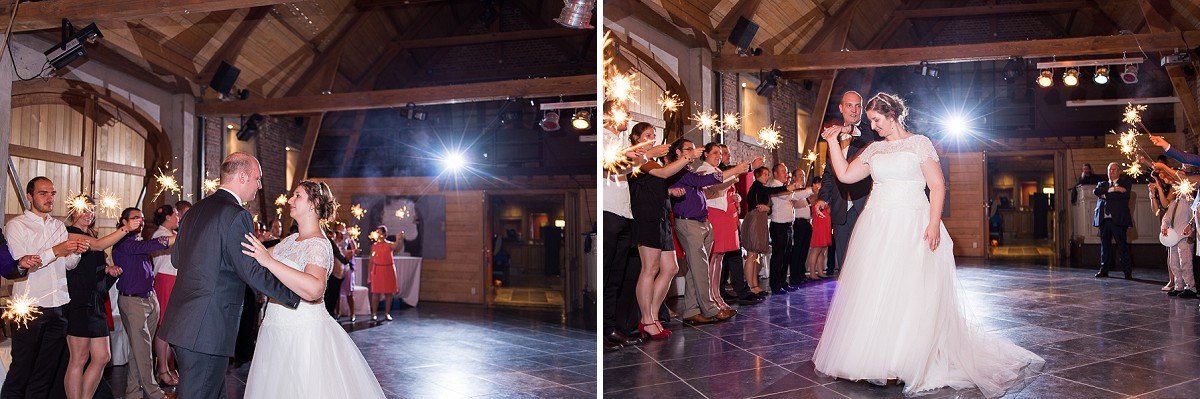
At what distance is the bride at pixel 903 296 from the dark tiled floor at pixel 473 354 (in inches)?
56.8

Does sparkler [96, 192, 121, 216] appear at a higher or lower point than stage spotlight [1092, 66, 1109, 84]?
lower

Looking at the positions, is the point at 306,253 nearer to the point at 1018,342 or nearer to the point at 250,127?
the point at 250,127

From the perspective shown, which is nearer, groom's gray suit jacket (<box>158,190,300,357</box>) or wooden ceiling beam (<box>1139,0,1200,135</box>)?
groom's gray suit jacket (<box>158,190,300,357</box>)

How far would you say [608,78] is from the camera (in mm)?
3553

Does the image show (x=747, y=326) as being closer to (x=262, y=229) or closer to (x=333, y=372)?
(x=333, y=372)

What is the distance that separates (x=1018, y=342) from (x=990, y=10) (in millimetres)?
1725

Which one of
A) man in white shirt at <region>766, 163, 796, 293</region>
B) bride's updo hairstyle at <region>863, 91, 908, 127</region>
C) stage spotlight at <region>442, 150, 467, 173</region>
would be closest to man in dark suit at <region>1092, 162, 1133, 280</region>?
bride's updo hairstyle at <region>863, 91, 908, 127</region>

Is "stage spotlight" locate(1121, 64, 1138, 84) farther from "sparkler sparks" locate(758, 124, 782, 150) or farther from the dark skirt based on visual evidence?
the dark skirt

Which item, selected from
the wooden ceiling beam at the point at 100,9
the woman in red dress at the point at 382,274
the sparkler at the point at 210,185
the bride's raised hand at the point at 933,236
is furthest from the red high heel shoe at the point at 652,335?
the wooden ceiling beam at the point at 100,9

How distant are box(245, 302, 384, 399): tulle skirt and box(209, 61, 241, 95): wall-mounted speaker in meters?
1.56

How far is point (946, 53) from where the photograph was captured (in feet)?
11.7

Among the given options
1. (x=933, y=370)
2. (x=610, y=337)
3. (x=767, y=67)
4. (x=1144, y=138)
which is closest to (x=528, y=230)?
(x=610, y=337)

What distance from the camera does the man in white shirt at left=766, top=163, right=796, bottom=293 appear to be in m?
4.70

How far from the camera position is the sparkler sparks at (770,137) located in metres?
3.89
